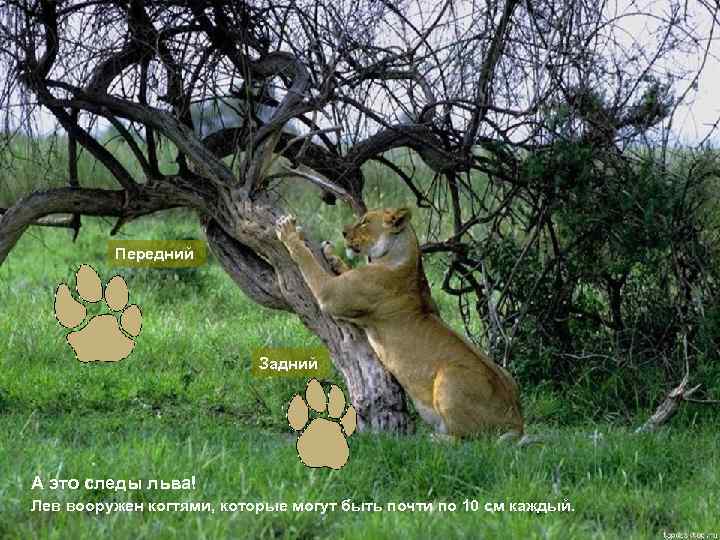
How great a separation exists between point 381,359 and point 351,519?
2.23 meters

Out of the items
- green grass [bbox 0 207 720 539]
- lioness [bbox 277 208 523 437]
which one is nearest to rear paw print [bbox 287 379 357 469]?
green grass [bbox 0 207 720 539]

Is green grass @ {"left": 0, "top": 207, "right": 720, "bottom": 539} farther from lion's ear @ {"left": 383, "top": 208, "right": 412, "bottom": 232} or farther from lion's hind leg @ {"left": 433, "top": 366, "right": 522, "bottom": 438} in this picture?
lion's ear @ {"left": 383, "top": 208, "right": 412, "bottom": 232}

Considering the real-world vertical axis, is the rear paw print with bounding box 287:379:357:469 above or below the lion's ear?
below

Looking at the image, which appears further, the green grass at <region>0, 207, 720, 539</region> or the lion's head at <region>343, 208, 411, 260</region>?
the lion's head at <region>343, 208, 411, 260</region>

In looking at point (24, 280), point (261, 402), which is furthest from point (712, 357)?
point (24, 280)

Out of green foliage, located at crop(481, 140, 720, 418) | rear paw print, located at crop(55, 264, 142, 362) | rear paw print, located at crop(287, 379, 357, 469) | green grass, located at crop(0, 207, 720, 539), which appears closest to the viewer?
green grass, located at crop(0, 207, 720, 539)

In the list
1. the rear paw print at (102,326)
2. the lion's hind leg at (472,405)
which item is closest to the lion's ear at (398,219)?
the lion's hind leg at (472,405)

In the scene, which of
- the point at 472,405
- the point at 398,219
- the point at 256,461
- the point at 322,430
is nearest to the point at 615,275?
the point at 398,219

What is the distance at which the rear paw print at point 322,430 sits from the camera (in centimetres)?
565

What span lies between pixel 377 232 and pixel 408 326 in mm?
639

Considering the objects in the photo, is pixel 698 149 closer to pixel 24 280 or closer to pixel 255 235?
pixel 255 235

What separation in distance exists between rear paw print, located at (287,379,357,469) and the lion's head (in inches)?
44.8

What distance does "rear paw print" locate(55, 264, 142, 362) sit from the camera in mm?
8789

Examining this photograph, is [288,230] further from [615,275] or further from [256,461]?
[615,275]
